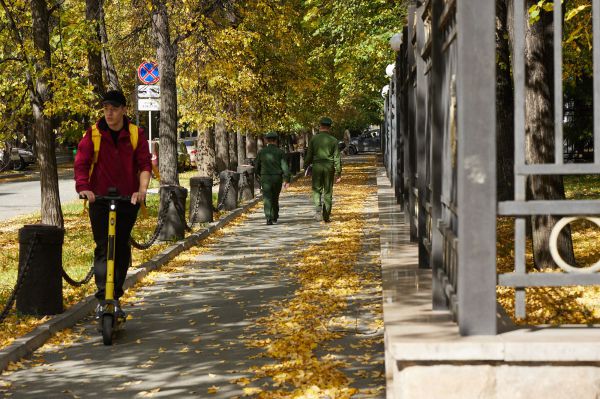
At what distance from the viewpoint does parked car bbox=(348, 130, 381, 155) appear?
89.9 metres

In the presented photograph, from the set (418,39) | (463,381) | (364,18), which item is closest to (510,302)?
(418,39)

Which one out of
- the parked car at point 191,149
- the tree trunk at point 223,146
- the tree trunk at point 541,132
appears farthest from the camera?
the parked car at point 191,149

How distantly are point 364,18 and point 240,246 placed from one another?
57.5 feet

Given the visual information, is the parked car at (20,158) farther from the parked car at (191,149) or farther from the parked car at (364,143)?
the parked car at (364,143)

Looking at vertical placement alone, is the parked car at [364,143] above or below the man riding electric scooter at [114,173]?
below

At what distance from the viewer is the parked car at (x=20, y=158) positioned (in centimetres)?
5378

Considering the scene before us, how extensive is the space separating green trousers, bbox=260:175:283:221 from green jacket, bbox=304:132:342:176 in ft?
2.42

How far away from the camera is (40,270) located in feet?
29.1

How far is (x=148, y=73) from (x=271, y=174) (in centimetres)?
403

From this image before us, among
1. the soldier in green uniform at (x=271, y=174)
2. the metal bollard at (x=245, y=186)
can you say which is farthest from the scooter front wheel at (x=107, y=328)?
the metal bollard at (x=245, y=186)

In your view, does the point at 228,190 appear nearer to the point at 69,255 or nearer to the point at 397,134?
the point at 397,134

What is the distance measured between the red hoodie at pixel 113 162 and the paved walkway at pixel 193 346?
122cm

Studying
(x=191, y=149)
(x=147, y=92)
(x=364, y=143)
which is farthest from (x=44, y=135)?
(x=364, y=143)

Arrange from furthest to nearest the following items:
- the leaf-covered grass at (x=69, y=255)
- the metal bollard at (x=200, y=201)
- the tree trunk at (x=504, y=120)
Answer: the metal bollard at (x=200, y=201)
the tree trunk at (x=504, y=120)
the leaf-covered grass at (x=69, y=255)
